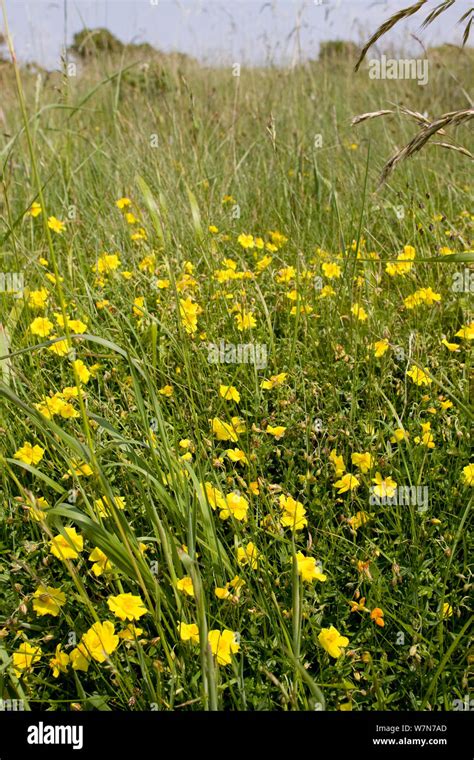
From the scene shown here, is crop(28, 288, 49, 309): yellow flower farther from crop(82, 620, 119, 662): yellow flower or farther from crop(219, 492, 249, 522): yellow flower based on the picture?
crop(82, 620, 119, 662): yellow flower

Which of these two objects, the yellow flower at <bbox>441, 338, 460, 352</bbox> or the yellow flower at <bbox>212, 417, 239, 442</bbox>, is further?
the yellow flower at <bbox>441, 338, 460, 352</bbox>

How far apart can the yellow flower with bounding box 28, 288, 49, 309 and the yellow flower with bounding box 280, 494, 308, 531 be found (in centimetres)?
143

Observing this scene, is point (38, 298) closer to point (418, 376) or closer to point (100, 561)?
point (100, 561)

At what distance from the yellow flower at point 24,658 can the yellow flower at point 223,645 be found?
412 millimetres

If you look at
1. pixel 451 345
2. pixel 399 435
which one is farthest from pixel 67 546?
pixel 451 345

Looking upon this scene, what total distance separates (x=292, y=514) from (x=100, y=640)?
0.57 meters

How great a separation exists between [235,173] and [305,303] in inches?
63.1

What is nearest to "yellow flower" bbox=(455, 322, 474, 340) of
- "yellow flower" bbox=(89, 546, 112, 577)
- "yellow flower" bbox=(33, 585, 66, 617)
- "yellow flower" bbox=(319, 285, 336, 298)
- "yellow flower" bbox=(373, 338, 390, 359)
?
"yellow flower" bbox=(373, 338, 390, 359)

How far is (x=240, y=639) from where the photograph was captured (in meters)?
1.51

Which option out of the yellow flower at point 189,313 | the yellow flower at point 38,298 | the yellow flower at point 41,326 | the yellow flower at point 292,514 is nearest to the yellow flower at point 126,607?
the yellow flower at point 292,514

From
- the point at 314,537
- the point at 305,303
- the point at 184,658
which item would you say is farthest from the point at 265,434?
the point at 184,658

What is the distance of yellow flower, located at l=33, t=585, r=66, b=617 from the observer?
4.91ft

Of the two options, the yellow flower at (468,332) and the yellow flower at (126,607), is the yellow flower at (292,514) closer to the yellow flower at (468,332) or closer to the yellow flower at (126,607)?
the yellow flower at (126,607)

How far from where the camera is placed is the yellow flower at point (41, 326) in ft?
7.95
